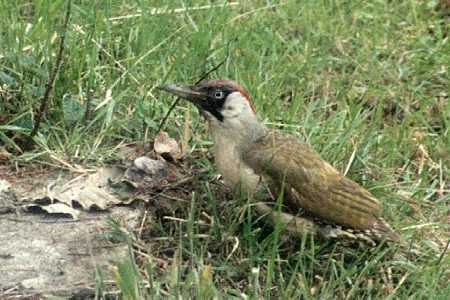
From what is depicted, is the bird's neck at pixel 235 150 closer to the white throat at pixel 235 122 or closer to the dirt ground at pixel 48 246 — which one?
the white throat at pixel 235 122

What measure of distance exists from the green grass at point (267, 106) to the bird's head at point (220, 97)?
0.32 m

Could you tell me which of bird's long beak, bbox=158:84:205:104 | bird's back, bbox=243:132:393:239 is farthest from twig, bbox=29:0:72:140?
bird's back, bbox=243:132:393:239

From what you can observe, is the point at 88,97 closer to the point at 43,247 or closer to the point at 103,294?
the point at 43,247

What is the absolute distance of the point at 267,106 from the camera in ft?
16.4

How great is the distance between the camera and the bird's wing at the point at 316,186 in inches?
163

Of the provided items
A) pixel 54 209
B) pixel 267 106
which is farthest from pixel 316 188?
pixel 54 209

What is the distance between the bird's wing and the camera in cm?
413

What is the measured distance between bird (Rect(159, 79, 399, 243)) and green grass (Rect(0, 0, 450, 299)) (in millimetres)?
102

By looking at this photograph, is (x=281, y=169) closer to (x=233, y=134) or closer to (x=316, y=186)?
(x=316, y=186)

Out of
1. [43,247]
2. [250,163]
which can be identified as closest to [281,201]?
[250,163]

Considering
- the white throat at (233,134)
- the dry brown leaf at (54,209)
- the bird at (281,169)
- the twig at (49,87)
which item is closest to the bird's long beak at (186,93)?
the bird at (281,169)

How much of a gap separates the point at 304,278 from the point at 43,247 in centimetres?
98

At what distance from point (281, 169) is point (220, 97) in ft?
1.30

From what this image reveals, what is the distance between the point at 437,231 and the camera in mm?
4559
